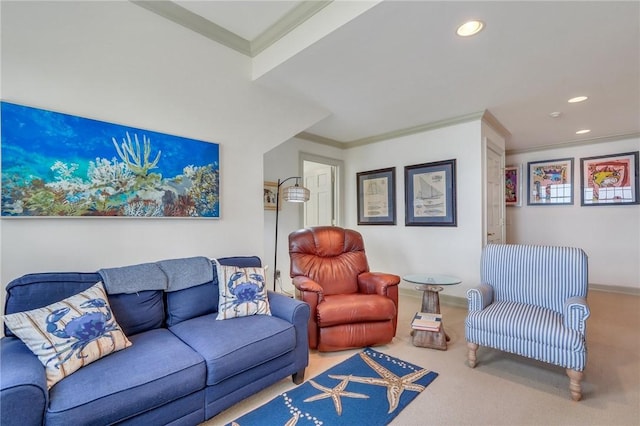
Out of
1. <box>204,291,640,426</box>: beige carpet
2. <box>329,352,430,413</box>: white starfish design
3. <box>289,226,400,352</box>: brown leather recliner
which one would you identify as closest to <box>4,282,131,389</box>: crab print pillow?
<box>204,291,640,426</box>: beige carpet

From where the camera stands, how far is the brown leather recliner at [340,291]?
8.17 ft

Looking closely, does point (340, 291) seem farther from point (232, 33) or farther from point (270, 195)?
point (232, 33)

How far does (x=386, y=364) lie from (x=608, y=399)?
1.40 m

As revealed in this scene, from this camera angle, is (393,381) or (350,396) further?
(393,381)

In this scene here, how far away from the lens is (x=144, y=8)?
2.18 metres

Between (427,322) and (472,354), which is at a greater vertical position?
(427,322)

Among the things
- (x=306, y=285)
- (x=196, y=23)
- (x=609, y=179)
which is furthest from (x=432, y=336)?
(x=609, y=179)

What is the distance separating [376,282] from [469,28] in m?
2.17

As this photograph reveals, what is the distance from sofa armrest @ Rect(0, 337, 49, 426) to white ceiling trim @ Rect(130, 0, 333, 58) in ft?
7.73

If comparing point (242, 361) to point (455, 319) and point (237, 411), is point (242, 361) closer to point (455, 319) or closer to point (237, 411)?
point (237, 411)

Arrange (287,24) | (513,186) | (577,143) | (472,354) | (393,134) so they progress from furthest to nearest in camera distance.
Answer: (513,186) → (577,143) → (393,134) → (287,24) → (472,354)

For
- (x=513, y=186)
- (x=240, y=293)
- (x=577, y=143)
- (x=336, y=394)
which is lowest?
(x=336, y=394)

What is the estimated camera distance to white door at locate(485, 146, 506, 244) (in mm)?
3873

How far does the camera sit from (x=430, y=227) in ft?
13.4
